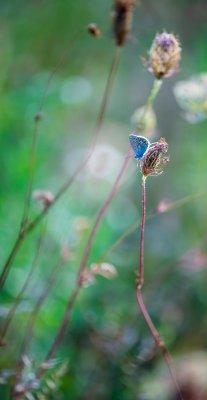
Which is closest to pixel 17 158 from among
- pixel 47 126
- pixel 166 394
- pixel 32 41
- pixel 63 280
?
pixel 47 126

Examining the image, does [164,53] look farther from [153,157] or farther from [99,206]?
[99,206]

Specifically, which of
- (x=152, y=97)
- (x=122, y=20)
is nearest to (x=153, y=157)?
(x=152, y=97)

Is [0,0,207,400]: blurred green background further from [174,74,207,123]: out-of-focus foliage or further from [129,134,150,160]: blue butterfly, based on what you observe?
[129,134,150,160]: blue butterfly

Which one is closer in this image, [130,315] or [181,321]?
[130,315]

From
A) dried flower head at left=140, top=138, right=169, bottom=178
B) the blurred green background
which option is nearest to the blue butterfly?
dried flower head at left=140, top=138, right=169, bottom=178

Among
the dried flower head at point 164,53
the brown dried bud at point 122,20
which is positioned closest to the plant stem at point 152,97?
the dried flower head at point 164,53

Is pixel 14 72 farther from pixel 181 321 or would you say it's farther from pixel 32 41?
pixel 181 321
